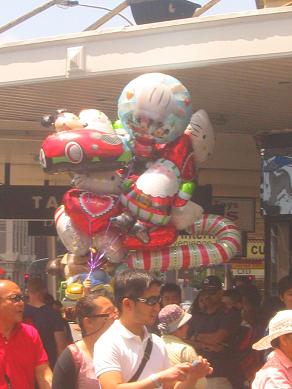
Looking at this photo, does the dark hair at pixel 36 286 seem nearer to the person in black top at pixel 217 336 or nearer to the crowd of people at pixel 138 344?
the crowd of people at pixel 138 344

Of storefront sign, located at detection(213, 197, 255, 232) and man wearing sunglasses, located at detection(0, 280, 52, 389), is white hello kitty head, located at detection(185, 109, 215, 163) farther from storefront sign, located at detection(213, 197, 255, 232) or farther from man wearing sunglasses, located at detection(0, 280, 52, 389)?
storefront sign, located at detection(213, 197, 255, 232)

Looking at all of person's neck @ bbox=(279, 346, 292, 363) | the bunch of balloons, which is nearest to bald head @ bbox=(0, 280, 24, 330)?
person's neck @ bbox=(279, 346, 292, 363)

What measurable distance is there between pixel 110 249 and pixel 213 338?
1.30 meters

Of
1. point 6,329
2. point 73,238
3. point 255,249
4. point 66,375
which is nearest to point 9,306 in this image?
point 6,329

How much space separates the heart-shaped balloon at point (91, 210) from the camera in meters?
7.97

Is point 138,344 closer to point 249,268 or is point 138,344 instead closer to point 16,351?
point 16,351

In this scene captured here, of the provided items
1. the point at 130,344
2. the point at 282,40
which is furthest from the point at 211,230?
the point at 130,344

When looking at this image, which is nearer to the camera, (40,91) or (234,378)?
(234,378)

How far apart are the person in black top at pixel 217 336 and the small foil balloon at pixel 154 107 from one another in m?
1.66

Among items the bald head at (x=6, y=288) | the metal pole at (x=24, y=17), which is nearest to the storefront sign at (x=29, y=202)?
the metal pole at (x=24, y=17)

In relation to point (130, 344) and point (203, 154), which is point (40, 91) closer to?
point (203, 154)

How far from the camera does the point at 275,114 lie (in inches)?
417

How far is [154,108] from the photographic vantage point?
773cm

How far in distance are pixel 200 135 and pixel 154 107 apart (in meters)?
0.87
